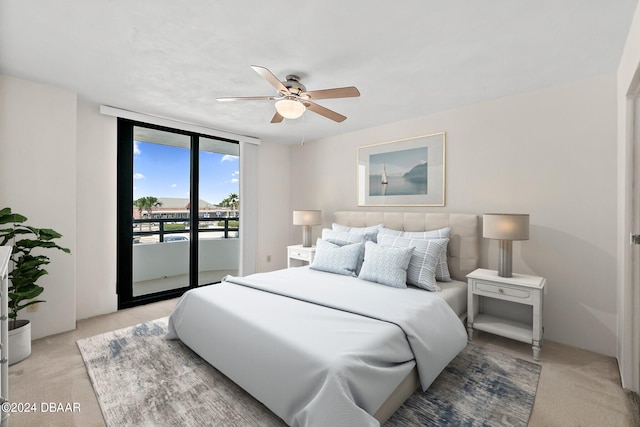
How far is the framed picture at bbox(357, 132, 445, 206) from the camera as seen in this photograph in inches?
136

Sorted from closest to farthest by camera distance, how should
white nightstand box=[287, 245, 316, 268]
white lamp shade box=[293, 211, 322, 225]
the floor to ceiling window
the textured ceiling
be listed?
the textured ceiling, the floor to ceiling window, white nightstand box=[287, 245, 316, 268], white lamp shade box=[293, 211, 322, 225]

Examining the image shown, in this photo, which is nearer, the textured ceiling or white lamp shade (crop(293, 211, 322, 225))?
the textured ceiling

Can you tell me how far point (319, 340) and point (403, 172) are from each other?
8.76 ft

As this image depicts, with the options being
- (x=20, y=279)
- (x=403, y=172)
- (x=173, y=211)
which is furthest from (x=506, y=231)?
(x=173, y=211)

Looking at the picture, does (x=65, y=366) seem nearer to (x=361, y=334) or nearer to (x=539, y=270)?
(x=361, y=334)

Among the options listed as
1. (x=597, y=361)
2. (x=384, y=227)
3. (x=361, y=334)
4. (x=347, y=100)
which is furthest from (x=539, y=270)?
(x=347, y=100)

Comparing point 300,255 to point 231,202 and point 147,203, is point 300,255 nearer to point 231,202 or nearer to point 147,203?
point 231,202

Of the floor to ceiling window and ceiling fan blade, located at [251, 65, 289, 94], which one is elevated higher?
ceiling fan blade, located at [251, 65, 289, 94]

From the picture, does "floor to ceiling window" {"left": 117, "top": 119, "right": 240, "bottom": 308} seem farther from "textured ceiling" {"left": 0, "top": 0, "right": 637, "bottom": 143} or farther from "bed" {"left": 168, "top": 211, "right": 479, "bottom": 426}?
"bed" {"left": 168, "top": 211, "right": 479, "bottom": 426}

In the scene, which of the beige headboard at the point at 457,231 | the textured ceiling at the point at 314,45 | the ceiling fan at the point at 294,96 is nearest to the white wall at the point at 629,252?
the textured ceiling at the point at 314,45

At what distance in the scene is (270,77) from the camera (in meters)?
1.99

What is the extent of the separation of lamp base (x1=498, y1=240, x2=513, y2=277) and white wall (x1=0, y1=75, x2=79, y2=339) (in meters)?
4.15

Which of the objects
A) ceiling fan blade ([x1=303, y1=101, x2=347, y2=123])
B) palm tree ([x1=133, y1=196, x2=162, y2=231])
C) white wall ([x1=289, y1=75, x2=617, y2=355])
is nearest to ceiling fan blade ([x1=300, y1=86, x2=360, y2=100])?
ceiling fan blade ([x1=303, y1=101, x2=347, y2=123])

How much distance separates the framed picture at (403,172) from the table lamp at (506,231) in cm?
85
